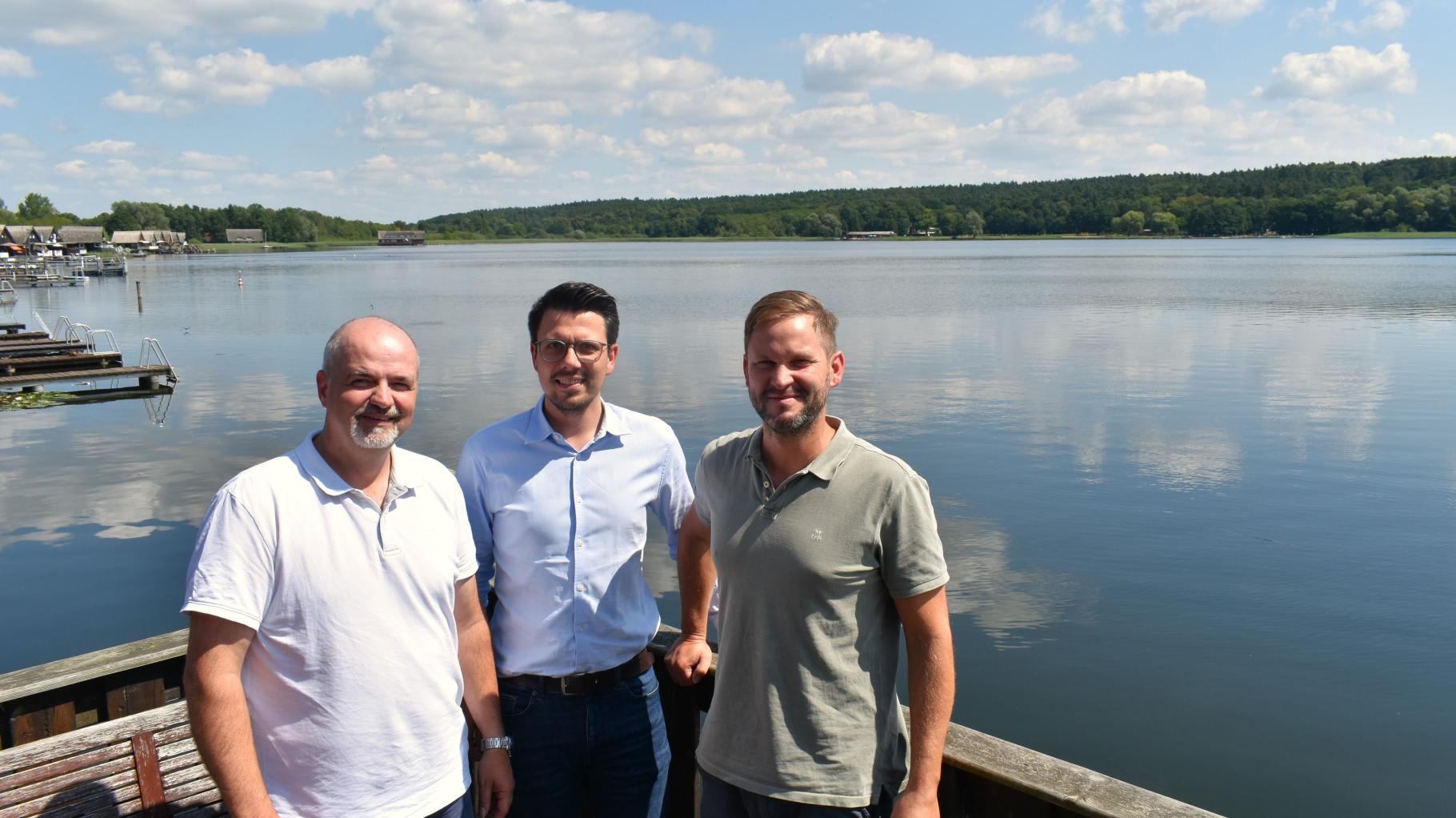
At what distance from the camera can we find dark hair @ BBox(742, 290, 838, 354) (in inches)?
115

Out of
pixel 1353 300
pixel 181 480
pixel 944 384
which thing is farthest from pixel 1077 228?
pixel 181 480

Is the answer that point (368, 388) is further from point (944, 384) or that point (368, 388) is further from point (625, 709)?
point (944, 384)

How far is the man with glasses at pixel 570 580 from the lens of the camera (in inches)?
134

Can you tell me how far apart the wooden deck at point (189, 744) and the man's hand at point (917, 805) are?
1.27 ft

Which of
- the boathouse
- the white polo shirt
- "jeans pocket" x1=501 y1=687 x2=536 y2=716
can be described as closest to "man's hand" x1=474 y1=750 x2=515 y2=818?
"jeans pocket" x1=501 y1=687 x2=536 y2=716

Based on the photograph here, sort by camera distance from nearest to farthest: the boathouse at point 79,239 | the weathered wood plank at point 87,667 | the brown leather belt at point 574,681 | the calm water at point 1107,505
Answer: the brown leather belt at point 574,681 < the weathered wood plank at point 87,667 < the calm water at point 1107,505 < the boathouse at point 79,239

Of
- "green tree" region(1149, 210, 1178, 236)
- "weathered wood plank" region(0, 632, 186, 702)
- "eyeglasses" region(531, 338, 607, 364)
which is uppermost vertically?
"green tree" region(1149, 210, 1178, 236)

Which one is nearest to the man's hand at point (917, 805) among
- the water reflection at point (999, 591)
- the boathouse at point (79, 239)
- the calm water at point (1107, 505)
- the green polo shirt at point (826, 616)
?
the green polo shirt at point (826, 616)

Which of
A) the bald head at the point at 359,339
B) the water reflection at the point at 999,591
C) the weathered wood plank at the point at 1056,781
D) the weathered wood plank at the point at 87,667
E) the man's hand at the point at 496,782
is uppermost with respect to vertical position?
the bald head at the point at 359,339

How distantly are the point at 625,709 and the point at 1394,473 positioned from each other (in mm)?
14770

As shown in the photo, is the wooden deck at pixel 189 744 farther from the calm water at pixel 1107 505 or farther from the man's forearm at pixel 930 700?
the calm water at pixel 1107 505

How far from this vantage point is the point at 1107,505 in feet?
42.7

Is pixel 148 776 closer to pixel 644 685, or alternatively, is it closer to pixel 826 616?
pixel 644 685

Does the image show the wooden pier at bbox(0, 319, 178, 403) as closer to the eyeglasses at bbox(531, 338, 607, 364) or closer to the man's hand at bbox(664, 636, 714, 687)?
the eyeglasses at bbox(531, 338, 607, 364)
